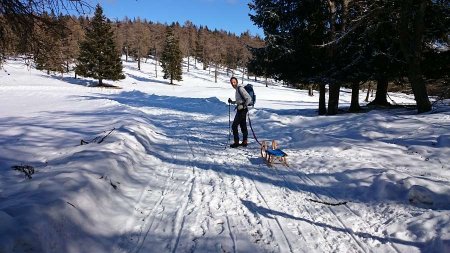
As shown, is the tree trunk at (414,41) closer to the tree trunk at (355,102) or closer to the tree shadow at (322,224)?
the tree trunk at (355,102)

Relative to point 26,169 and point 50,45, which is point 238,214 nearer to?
point 26,169

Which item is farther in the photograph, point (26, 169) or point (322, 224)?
point (26, 169)

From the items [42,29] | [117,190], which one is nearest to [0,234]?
[117,190]

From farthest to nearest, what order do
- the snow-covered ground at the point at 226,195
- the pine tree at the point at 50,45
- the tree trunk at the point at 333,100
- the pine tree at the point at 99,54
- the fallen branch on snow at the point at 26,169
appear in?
the pine tree at the point at 99,54, the tree trunk at the point at 333,100, the fallen branch on snow at the point at 26,169, the pine tree at the point at 50,45, the snow-covered ground at the point at 226,195

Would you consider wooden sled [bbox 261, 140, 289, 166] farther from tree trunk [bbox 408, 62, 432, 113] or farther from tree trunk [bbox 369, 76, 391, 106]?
tree trunk [bbox 369, 76, 391, 106]

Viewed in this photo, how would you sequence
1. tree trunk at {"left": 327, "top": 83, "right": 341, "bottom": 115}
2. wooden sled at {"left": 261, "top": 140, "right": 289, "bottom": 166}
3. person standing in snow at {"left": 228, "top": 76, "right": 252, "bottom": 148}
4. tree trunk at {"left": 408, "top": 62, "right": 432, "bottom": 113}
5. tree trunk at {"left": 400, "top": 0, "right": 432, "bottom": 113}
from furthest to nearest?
tree trunk at {"left": 327, "top": 83, "right": 341, "bottom": 115} → tree trunk at {"left": 408, "top": 62, "right": 432, "bottom": 113} → tree trunk at {"left": 400, "top": 0, "right": 432, "bottom": 113} → person standing in snow at {"left": 228, "top": 76, "right": 252, "bottom": 148} → wooden sled at {"left": 261, "top": 140, "right": 289, "bottom": 166}

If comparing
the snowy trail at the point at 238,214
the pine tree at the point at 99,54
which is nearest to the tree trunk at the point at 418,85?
the snowy trail at the point at 238,214

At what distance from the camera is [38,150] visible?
9.27 meters

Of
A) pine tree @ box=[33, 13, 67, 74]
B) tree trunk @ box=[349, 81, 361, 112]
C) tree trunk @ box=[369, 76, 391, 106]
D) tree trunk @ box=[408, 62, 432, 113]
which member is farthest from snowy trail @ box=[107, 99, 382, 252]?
tree trunk @ box=[369, 76, 391, 106]

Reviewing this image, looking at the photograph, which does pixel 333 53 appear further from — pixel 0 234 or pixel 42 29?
pixel 0 234

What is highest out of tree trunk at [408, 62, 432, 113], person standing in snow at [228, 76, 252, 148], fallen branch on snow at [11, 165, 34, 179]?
tree trunk at [408, 62, 432, 113]

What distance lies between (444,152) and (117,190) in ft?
25.1

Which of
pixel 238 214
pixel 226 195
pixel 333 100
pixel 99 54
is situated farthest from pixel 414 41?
pixel 99 54

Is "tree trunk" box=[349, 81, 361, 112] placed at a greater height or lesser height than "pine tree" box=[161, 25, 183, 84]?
lesser
